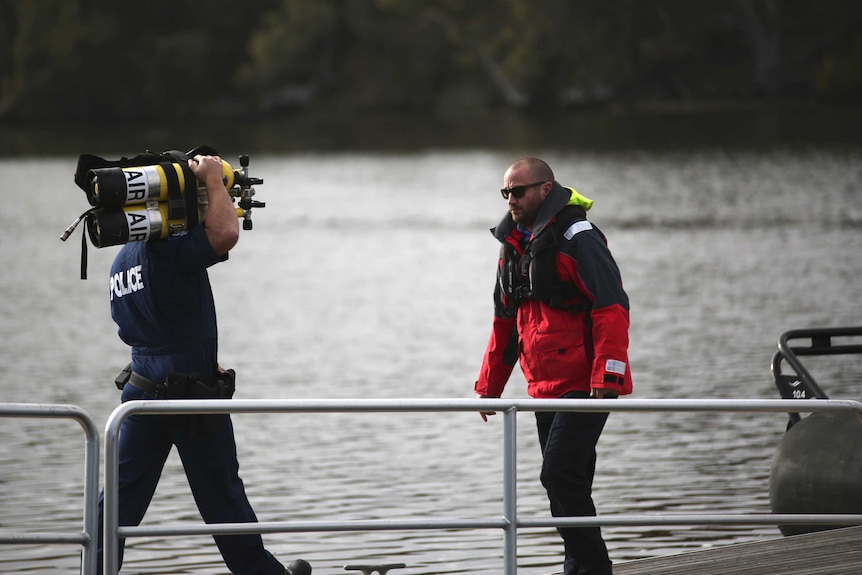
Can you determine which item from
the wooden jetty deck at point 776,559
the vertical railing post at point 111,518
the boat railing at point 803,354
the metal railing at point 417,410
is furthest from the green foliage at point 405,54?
the vertical railing post at point 111,518

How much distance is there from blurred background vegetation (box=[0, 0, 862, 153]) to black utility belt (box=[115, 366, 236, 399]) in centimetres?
7940

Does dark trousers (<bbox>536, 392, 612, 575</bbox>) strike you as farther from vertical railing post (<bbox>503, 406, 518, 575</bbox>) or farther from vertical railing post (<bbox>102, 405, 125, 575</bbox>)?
vertical railing post (<bbox>102, 405, 125, 575</bbox>)

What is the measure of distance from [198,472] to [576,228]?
163 centimetres

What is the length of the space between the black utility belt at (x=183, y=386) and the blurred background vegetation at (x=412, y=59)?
7940cm

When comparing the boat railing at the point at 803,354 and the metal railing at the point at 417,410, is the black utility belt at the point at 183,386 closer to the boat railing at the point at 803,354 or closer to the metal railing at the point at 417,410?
the metal railing at the point at 417,410

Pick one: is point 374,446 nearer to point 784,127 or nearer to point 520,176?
point 520,176

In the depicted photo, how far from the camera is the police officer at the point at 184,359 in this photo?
5117mm

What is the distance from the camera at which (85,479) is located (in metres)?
4.37

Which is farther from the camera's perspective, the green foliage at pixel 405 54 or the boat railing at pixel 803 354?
the green foliage at pixel 405 54

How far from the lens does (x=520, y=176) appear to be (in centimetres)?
554

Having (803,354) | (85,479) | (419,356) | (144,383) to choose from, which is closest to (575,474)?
(144,383)

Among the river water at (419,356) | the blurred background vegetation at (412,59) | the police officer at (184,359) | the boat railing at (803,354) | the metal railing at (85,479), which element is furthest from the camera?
the blurred background vegetation at (412,59)

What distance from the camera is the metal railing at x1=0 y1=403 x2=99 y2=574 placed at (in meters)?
4.34

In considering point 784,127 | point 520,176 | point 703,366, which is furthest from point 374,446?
point 784,127
